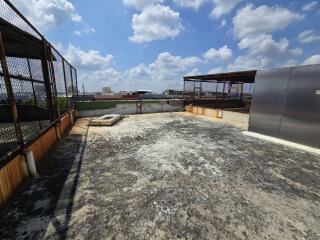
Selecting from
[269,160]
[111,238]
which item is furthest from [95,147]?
[269,160]

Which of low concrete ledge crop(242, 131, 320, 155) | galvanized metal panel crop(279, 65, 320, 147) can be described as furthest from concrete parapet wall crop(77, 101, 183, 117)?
galvanized metal panel crop(279, 65, 320, 147)

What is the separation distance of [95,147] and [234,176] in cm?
448

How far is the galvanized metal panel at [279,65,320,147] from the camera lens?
19.8 feet

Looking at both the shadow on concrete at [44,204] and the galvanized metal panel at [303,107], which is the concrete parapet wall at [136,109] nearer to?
the shadow on concrete at [44,204]

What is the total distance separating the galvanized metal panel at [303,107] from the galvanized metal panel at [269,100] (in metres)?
0.26

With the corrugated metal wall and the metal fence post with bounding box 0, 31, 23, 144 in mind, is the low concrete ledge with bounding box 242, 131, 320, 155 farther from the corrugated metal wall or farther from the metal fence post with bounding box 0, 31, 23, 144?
the metal fence post with bounding box 0, 31, 23, 144

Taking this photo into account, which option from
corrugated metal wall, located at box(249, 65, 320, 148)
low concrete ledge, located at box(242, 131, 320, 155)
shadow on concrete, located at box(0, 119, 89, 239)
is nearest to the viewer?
shadow on concrete, located at box(0, 119, 89, 239)

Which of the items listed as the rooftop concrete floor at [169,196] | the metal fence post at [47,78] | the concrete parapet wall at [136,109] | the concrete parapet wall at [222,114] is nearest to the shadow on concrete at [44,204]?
the rooftop concrete floor at [169,196]

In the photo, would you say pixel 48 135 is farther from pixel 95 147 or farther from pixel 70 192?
pixel 70 192

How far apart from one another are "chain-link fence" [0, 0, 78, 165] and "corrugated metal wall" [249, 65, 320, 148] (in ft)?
27.8

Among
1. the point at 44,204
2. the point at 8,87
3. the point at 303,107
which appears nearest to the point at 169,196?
the point at 44,204

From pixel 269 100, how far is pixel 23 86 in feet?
28.5

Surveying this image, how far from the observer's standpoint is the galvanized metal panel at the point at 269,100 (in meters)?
7.05

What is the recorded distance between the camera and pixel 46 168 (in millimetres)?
4391
